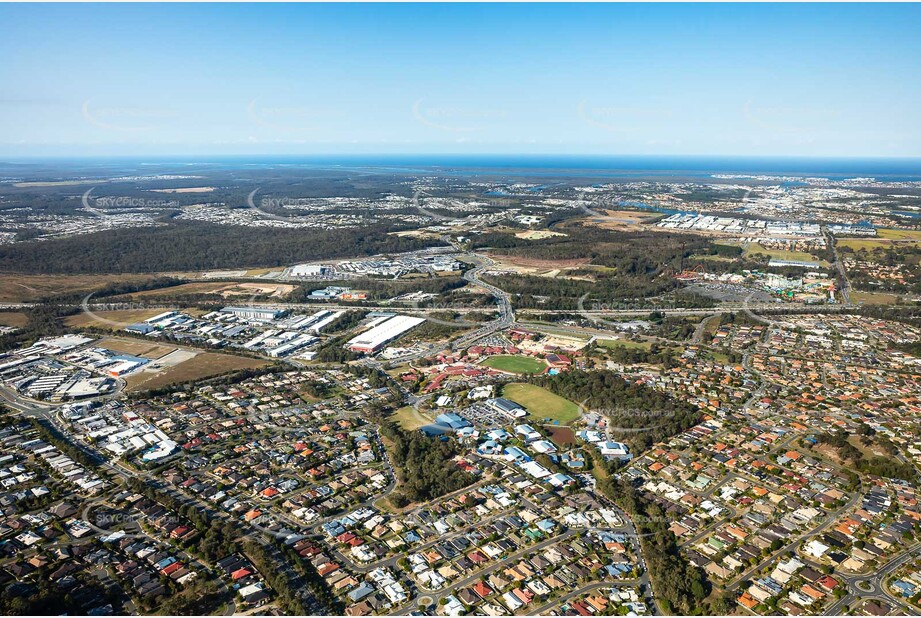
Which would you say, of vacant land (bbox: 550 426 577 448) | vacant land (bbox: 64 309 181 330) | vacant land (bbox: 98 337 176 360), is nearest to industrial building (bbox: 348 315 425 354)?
vacant land (bbox: 98 337 176 360)

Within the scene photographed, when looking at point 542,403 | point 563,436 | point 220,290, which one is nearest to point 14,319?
point 220,290

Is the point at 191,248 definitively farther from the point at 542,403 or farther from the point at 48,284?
the point at 542,403

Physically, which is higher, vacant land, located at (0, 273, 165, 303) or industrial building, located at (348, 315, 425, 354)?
vacant land, located at (0, 273, 165, 303)

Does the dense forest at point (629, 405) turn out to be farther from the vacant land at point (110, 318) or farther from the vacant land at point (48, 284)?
the vacant land at point (48, 284)

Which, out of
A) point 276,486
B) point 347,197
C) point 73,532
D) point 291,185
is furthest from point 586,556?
point 291,185

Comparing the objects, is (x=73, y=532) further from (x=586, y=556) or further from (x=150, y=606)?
(x=586, y=556)

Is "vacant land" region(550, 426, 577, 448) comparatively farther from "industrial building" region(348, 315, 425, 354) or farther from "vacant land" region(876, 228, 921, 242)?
"vacant land" region(876, 228, 921, 242)

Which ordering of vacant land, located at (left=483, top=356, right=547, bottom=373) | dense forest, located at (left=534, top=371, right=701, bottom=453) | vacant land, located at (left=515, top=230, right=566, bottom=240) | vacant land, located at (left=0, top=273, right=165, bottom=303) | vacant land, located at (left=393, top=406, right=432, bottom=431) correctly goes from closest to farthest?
1. dense forest, located at (left=534, top=371, right=701, bottom=453)
2. vacant land, located at (left=393, top=406, right=432, bottom=431)
3. vacant land, located at (left=483, top=356, right=547, bottom=373)
4. vacant land, located at (left=0, top=273, right=165, bottom=303)
5. vacant land, located at (left=515, top=230, right=566, bottom=240)
